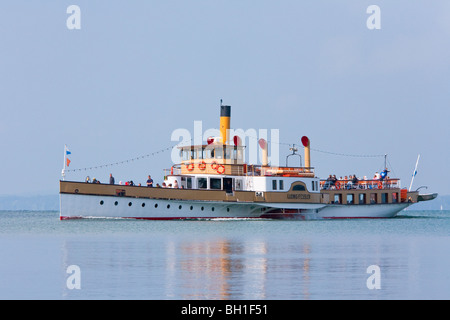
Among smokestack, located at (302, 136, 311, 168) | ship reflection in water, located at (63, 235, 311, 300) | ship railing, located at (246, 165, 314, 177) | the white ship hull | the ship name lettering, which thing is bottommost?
ship reflection in water, located at (63, 235, 311, 300)

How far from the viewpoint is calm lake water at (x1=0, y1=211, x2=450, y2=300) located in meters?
21.9

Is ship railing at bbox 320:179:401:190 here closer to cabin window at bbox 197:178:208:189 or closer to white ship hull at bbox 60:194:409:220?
white ship hull at bbox 60:194:409:220

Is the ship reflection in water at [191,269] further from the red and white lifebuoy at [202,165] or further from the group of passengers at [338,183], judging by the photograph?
the group of passengers at [338,183]

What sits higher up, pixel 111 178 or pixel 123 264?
pixel 111 178

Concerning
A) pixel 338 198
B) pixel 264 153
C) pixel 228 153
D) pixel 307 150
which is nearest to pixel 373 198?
pixel 338 198

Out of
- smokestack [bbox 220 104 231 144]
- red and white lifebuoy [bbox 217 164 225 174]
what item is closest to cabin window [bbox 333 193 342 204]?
smokestack [bbox 220 104 231 144]

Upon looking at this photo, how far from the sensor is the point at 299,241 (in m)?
41.4

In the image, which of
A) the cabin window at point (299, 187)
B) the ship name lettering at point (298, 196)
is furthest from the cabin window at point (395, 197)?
the cabin window at point (299, 187)

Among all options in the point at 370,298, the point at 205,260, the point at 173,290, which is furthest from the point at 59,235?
the point at 370,298

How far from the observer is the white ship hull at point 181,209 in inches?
2186

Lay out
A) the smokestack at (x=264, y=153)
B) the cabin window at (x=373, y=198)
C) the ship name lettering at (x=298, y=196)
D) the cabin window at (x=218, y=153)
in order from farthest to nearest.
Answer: the cabin window at (x=373, y=198)
the smokestack at (x=264, y=153)
the ship name lettering at (x=298, y=196)
the cabin window at (x=218, y=153)
